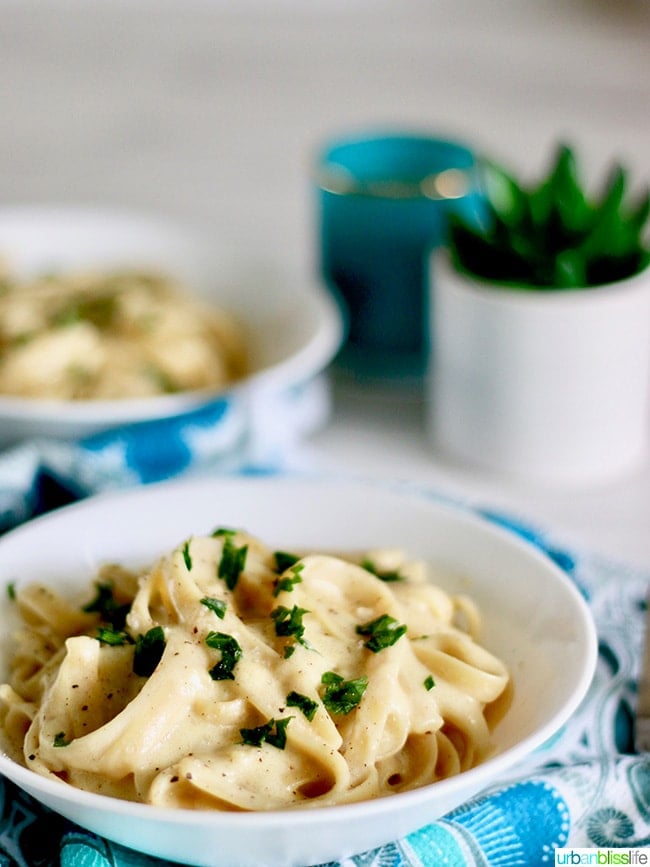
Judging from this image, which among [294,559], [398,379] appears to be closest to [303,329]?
[398,379]

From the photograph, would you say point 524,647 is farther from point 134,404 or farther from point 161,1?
point 161,1

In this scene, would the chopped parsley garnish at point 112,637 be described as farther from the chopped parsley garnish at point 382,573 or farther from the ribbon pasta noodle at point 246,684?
the chopped parsley garnish at point 382,573

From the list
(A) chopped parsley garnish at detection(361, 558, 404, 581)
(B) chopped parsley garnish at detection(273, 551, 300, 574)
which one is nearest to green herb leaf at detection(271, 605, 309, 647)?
(B) chopped parsley garnish at detection(273, 551, 300, 574)

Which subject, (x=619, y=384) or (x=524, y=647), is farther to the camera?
(x=619, y=384)

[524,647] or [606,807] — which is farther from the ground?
[524,647]

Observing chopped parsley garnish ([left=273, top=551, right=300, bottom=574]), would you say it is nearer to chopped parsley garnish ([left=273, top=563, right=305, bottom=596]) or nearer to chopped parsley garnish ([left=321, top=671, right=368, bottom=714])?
chopped parsley garnish ([left=273, top=563, right=305, bottom=596])

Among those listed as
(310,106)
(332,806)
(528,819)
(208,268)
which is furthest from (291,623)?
(310,106)

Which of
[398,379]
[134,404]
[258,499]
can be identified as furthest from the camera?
[398,379]
